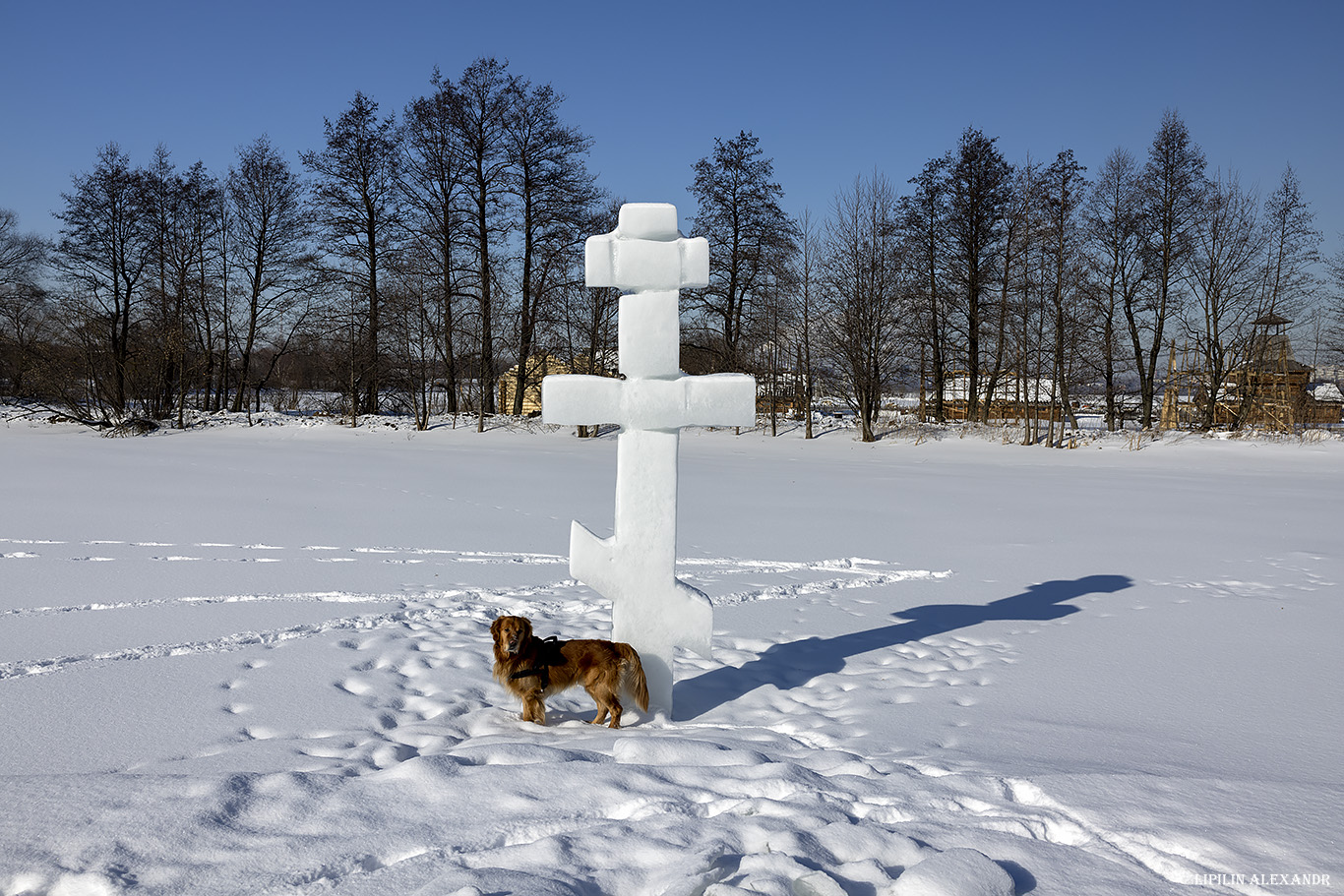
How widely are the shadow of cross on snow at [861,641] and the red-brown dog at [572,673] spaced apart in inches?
15.0

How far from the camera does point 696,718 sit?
346cm

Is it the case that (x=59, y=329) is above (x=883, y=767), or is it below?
above

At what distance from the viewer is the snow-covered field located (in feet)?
6.72

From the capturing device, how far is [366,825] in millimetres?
2238

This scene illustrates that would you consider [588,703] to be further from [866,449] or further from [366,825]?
[866,449]

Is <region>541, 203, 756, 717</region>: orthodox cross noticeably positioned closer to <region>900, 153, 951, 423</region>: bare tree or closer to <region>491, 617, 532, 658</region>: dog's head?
<region>491, 617, 532, 658</region>: dog's head

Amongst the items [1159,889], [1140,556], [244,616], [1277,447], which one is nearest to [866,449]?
[1277,447]

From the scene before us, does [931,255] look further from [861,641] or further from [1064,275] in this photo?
[861,641]

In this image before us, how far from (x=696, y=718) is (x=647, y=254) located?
2.04m

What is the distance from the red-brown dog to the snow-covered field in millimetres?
124

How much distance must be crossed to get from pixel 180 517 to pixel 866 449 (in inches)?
666

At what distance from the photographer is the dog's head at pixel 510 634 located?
3.11m

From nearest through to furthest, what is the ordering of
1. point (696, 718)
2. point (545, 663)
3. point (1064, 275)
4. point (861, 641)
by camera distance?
point (545, 663)
point (696, 718)
point (861, 641)
point (1064, 275)

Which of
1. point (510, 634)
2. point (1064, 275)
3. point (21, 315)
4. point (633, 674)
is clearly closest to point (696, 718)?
point (633, 674)
